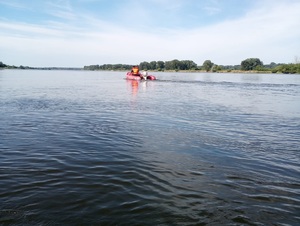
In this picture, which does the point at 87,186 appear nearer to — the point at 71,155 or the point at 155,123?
the point at 71,155

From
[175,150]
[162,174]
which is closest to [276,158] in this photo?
[175,150]

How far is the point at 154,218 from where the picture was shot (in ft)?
18.9

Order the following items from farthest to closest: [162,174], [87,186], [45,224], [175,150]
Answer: [175,150], [162,174], [87,186], [45,224]

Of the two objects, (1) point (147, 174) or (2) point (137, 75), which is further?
(2) point (137, 75)

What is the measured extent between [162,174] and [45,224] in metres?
3.68

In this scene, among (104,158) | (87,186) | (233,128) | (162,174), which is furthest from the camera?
(233,128)

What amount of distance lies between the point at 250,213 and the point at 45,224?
Answer: 4169 mm

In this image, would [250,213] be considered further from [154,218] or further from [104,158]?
[104,158]

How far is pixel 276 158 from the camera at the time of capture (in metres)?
10.0

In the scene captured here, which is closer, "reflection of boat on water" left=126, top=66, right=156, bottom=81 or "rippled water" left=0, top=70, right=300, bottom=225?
"rippled water" left=0, top=70, right=300, bottom=225

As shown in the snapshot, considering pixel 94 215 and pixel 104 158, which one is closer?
pixel 94 215

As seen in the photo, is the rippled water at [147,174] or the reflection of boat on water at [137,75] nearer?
the rippled water at [147,174]

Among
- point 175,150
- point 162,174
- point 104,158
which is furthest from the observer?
point 175,150

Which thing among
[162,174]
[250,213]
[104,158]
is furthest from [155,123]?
[250,213]
